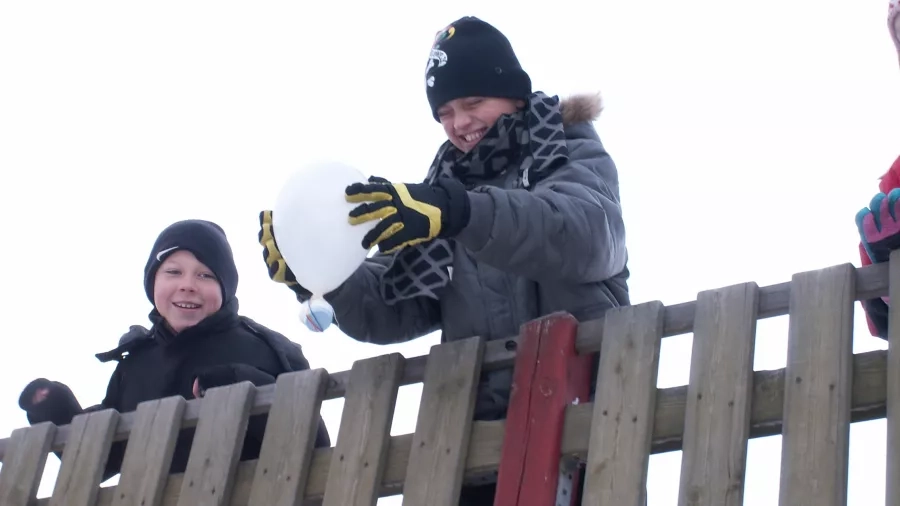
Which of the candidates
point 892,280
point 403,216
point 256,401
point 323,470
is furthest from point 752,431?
point 256,401

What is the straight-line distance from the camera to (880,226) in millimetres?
2293

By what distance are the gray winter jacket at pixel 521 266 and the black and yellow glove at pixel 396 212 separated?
9 centimetres

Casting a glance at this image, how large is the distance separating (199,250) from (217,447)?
1066 mm

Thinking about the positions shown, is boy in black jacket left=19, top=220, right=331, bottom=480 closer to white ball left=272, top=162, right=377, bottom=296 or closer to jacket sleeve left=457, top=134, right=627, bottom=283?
white ball left=272, top=162, right=377, bottom=296

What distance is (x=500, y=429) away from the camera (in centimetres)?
257

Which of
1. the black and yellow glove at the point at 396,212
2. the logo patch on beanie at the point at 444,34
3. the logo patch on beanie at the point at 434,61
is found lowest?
the black and yellow glove at the point at 396,212

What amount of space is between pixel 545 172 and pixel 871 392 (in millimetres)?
909

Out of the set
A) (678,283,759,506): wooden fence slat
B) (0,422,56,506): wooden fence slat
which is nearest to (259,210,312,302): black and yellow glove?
(678,283,759,506): wooden fence slat

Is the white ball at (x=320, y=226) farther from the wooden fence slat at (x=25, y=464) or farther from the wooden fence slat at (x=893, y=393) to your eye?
the wooden fence slat at (x=25, y=464)

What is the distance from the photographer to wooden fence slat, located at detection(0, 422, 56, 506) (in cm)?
334

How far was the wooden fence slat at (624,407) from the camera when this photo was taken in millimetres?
2322

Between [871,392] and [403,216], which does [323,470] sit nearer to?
[403,216]

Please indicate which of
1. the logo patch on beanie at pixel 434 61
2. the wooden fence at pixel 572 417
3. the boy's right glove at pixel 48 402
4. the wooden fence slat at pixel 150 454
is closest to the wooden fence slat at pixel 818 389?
the wooden fence at pixel 572 417

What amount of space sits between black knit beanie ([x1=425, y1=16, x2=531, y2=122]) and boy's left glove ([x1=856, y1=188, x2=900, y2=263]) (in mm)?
1012
